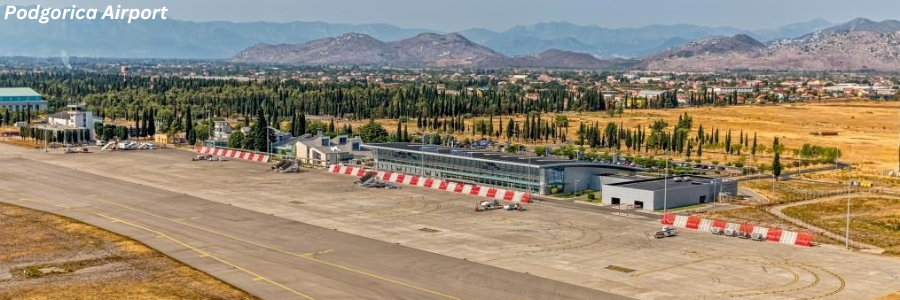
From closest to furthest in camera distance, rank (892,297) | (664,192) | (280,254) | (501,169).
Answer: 1. (892,297)
2. (280,254)
3. (664,192)
4. (501,169)

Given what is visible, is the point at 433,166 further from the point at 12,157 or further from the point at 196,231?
the point at 12,157

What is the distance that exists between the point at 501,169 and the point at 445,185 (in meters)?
7.41

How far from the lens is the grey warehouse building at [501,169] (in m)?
112

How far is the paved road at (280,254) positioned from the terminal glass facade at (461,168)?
33877 millimetres

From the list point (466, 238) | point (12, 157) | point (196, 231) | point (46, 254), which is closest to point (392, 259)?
point (466, 238)

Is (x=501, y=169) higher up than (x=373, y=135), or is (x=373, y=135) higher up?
(x=373, y=135)

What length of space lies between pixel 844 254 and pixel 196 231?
56449 millimetres

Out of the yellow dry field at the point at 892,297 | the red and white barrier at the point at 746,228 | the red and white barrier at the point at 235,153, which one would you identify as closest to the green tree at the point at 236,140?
the red and white barrier at the point at 235,153

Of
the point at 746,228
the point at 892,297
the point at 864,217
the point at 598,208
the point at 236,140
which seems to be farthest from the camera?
the point at 236,140

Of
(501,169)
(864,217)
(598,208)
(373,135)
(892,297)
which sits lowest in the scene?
(864,217)

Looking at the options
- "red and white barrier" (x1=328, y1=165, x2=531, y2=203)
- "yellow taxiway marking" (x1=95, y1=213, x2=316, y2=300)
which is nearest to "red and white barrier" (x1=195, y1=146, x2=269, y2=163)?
"red and white barrier" (x1=328, y1=165, x2=531, y2=203)

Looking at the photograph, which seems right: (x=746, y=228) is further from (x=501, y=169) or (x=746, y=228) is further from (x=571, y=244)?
(x=501, y=169)

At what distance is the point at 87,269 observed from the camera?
222 feet

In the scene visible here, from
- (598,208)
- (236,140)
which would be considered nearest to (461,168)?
(598,208)
